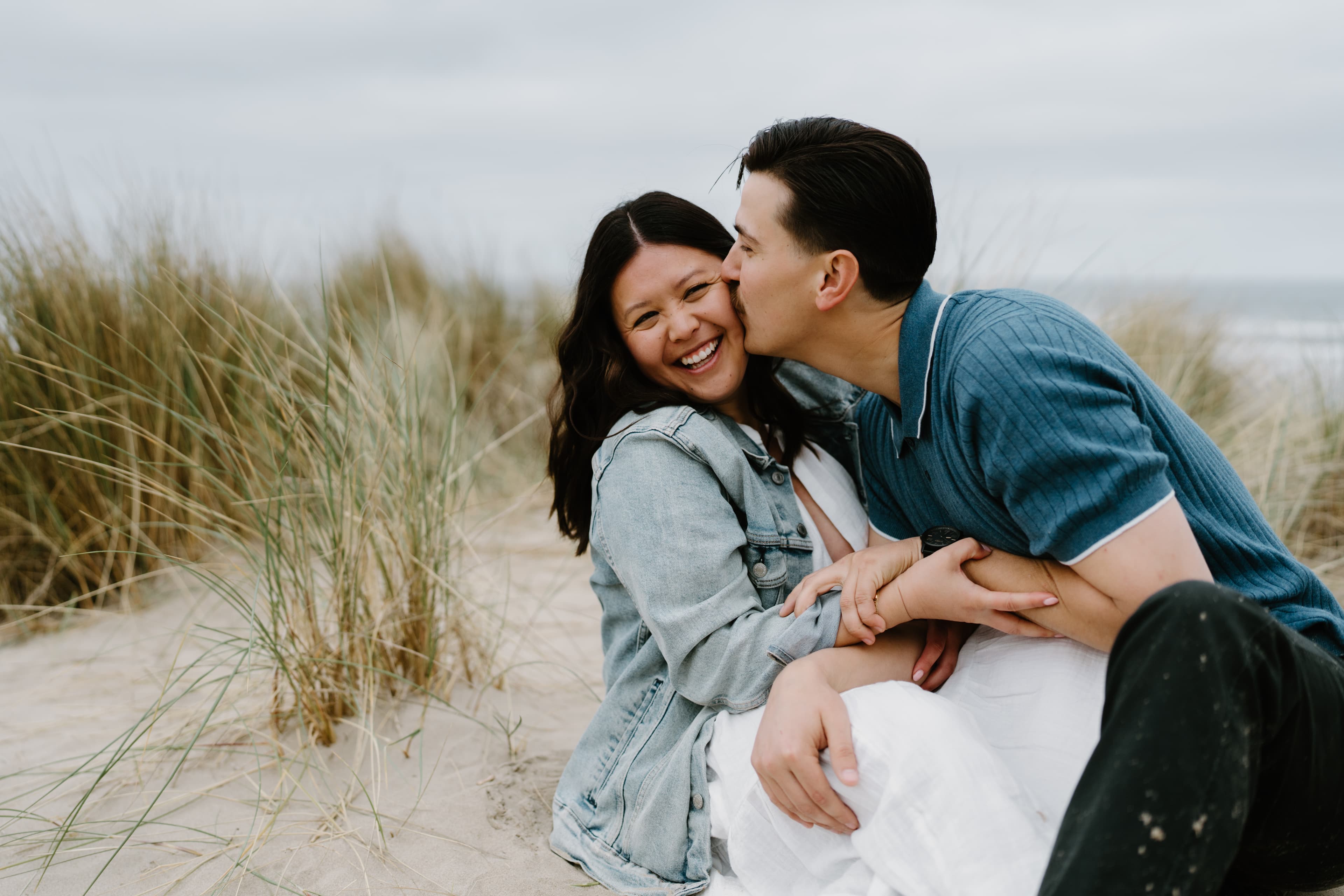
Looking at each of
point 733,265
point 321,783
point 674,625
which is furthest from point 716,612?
point 321,783

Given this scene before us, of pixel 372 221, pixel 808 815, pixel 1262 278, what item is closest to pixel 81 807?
pixel 808 815

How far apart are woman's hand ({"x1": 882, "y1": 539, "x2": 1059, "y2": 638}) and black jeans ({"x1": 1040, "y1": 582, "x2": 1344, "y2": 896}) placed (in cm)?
32

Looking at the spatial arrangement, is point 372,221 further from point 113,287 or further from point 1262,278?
point 1262,278

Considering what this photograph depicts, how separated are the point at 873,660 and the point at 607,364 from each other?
3.16 feet

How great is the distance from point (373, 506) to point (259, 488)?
0.46m

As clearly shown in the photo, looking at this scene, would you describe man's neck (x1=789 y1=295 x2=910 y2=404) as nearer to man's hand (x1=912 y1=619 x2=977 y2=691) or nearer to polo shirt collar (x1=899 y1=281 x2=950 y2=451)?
polo shirt collar (x1=899 y1=281 x2=950 y2=451)

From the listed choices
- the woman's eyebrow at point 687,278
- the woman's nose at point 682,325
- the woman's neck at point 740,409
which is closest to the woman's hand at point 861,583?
the woman's neck at point 740,409

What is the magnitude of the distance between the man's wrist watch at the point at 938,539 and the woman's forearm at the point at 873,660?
20 centimetres

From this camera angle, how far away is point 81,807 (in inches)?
93.0

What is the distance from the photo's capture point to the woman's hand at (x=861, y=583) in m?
1.92

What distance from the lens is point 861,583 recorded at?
1.95 m

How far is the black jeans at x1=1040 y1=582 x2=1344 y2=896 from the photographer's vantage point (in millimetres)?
1371

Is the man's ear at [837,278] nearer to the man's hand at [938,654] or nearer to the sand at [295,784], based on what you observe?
the man's hand at [938,654]

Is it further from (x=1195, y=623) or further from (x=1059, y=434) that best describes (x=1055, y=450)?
(x=1195, y=623)
